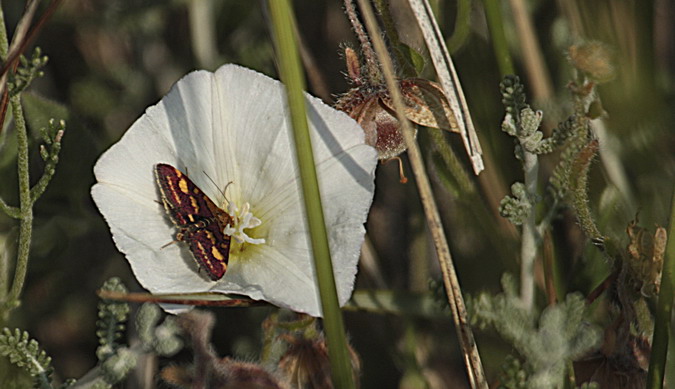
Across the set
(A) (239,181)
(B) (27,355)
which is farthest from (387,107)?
(B) (27,355)

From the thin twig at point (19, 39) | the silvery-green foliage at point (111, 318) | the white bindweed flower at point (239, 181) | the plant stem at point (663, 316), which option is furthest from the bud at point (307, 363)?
the thin twig at point (19, 39)

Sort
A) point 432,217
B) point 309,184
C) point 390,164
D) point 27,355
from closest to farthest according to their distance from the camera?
point 309,184
point 432,217
point 27,355
point 390,164

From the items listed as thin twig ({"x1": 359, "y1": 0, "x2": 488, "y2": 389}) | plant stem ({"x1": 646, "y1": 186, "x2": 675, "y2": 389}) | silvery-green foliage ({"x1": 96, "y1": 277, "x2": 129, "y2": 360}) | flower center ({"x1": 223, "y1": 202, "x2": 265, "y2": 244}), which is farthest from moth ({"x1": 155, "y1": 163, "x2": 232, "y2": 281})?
plant stem ({"x1": 646, "y1": 186, "x2": 675, "y2": 389})

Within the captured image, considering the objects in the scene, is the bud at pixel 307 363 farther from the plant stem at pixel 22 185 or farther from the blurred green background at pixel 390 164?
the plant stem at pixel 22 185

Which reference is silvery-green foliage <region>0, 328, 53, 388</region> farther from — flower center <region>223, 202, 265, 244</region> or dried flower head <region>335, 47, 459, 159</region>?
dried flower head <region>335, 47, 459, 159</region>

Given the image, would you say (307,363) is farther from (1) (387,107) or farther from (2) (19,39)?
(2) (19,39)
